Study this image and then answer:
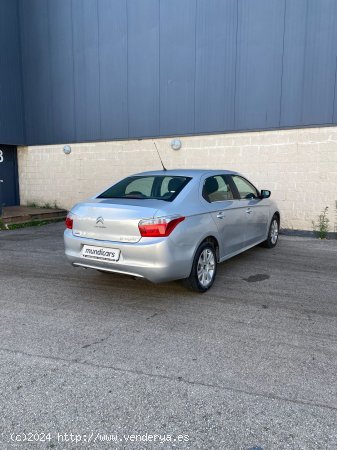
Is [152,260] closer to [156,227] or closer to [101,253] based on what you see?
[156,227]

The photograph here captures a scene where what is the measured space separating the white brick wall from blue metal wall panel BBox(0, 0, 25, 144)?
4.92ft

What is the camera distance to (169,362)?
3049 millimetres

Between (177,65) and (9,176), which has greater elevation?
(177,65)

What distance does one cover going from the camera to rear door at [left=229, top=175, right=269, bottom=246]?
5.70 metres

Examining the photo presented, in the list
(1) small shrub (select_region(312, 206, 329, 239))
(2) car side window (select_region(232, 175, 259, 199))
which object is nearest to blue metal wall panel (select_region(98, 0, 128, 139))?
(2) car side window (select_region(232, 175, 259, 199))

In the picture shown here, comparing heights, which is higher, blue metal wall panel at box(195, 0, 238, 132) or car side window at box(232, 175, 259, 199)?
blue metal wall panel at box(195, 0, 238, 132)

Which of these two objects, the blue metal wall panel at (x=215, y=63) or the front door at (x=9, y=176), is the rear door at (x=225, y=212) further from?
the front door at (x=9, y=176)

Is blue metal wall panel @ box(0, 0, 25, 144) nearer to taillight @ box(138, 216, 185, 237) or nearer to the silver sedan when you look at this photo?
the silver sedan

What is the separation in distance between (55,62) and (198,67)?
5.28 m

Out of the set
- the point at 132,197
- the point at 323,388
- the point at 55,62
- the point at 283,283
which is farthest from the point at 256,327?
the point at 55,62

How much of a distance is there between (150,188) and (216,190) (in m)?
0.93

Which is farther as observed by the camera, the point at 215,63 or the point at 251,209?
the point at 215,63

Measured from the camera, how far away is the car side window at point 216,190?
15.8ft

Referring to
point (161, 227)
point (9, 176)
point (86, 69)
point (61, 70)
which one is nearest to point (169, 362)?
point (161, 227)
